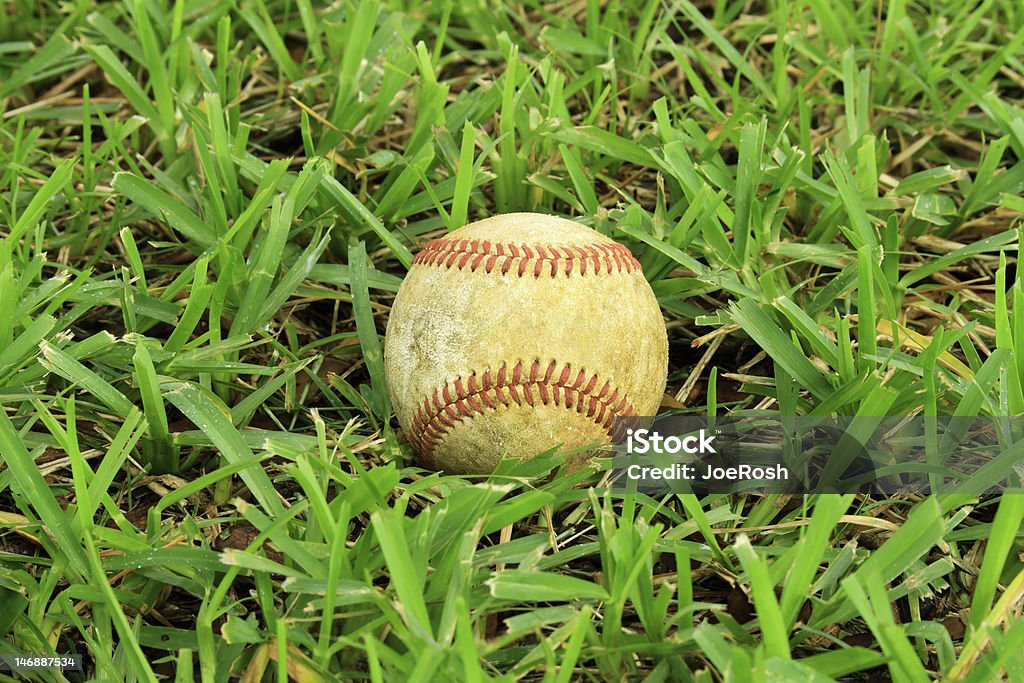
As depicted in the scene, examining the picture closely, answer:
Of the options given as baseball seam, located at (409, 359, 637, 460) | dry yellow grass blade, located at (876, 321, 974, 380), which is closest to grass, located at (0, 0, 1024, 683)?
dry yellow grass blade, located at (876, 321, 974, 380)

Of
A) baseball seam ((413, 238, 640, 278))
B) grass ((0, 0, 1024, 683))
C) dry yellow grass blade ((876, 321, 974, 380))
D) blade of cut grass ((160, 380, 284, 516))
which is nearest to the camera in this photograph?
grass ((0, 0, 1024, 683))

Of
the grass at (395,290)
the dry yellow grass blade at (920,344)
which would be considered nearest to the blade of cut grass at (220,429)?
the grass at (395,290)

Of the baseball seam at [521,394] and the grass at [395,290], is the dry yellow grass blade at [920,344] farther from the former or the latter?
the baseball seam at [521,394]

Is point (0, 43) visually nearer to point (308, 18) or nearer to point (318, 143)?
point (308, 18)
